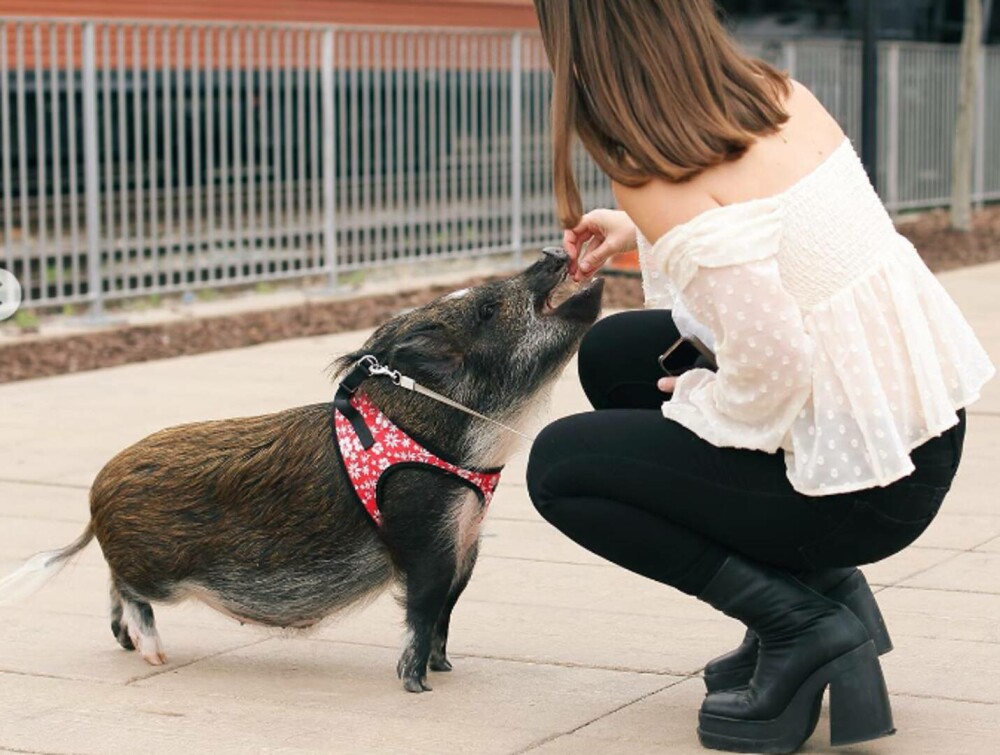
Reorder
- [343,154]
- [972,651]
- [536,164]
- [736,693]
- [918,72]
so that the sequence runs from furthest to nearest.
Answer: [918,72], [536,164], [343,154], [972,651], [736,693]

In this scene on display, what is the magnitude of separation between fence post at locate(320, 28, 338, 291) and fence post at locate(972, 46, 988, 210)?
865 cm

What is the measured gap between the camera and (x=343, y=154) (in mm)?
13719

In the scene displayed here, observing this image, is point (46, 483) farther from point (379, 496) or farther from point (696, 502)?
point (696, 502)

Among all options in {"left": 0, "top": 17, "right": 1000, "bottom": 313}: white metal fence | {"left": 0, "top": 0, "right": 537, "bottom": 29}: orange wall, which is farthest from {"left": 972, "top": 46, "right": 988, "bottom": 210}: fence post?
{"left": 0, "top": 17, "right": 1000, "bottom": 313}: white metal fence

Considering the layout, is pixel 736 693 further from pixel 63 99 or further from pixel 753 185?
pixel 63 99

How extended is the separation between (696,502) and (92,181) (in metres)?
8.45

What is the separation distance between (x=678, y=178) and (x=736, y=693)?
1.06 metres

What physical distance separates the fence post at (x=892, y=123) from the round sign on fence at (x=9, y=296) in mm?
10038

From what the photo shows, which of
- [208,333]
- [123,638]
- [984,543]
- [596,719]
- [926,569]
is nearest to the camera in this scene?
[596,719]

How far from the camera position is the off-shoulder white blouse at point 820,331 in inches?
139

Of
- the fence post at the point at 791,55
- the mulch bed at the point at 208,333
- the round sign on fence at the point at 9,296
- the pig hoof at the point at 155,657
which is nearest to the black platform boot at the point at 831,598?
Answer: the pig hoof at the point at 155,657

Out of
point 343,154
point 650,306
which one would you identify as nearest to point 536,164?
point 343,154

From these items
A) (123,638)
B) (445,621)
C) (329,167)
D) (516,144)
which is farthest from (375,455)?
(516,144)

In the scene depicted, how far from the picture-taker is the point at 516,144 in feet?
49.0
